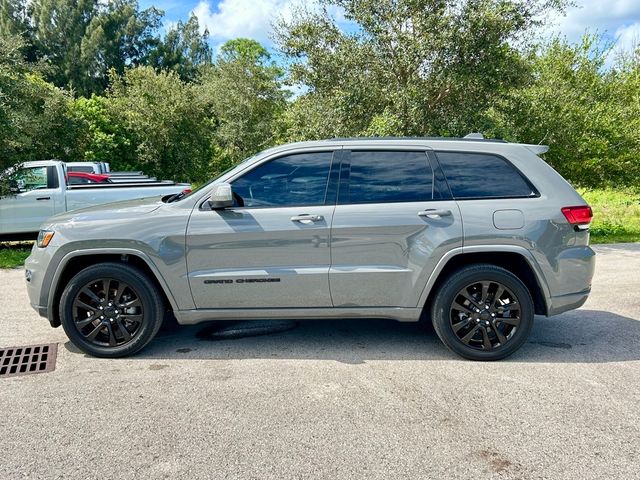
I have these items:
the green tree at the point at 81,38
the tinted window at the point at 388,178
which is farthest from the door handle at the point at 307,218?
the green tree at the point at 81,38

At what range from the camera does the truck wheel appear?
4.28 metres

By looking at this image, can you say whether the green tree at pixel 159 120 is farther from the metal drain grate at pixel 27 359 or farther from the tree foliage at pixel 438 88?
the metal drain grate at pixel 27 359

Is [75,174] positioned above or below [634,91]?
below

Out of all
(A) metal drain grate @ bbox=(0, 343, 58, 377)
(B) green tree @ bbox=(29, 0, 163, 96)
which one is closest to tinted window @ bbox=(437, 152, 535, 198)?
(A) metal drain grate @ bbox=(0, 343, 58, 377)

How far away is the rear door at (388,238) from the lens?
4207mm

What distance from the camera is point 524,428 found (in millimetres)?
3191

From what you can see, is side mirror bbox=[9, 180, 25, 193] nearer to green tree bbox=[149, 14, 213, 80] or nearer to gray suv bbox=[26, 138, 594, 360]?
gray suv bbox=[26, 138, 594, 360]

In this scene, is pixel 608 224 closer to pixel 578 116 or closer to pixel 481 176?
pixel 578 116

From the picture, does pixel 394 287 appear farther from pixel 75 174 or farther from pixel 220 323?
pixel 75 174

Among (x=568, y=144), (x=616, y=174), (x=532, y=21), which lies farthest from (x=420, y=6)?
(x=616, y=174)

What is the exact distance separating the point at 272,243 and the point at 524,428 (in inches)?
89.6

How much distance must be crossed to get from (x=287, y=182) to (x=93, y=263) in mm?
1834

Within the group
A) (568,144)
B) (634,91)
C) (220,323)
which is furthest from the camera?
(634,91)

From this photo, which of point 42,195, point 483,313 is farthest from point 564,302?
point 42,195
